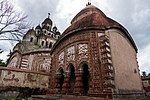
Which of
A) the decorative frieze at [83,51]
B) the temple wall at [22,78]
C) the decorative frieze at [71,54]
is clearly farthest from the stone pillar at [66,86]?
Answer: the temple wall at [22,78]

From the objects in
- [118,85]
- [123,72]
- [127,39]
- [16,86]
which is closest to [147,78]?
[127,39]

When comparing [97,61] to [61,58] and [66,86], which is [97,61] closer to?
[66,86]

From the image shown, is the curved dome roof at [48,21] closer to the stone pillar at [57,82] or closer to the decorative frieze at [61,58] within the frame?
the decorative frieze at [61,58]

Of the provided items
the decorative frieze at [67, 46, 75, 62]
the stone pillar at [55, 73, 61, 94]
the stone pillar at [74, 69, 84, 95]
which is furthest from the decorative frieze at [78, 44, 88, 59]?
the stone pillar at [55, 73, 61, 94]

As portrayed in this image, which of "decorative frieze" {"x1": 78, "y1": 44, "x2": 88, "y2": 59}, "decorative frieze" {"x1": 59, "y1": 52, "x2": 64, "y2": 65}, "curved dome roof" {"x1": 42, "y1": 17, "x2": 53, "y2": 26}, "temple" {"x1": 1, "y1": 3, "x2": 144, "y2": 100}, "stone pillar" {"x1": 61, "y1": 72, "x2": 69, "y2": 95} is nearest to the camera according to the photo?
"temple" {"x1": 1, "y1": 3, "x2": 144, "y2": 100}

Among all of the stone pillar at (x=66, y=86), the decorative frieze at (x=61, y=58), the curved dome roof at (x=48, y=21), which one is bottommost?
the stone pillar at (x=66, y=86)

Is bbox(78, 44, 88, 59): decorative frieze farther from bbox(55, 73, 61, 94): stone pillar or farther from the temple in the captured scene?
bbox(55, 73, 61, 94): stone pillar

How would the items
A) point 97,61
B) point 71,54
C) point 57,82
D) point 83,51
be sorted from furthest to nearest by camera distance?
point 57,82 < point 71,54 < point 83,51 < point 97,61

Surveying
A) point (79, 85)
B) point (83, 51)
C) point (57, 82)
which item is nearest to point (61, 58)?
point (57, 82)

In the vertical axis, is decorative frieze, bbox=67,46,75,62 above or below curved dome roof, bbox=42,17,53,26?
below

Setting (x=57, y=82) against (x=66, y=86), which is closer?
(x=66, y=86)

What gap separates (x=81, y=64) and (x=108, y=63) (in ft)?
6.67

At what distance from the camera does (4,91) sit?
10180 millimetres

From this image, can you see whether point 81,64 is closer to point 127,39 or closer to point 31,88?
point 127,39
